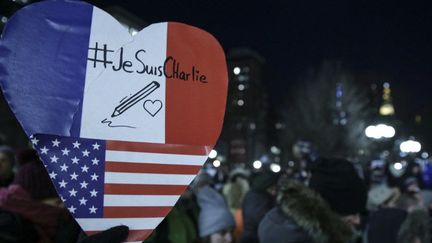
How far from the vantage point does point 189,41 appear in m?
2.12

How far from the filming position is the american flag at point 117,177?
1.86 m

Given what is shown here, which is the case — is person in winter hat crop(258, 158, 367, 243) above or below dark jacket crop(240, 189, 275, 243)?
above

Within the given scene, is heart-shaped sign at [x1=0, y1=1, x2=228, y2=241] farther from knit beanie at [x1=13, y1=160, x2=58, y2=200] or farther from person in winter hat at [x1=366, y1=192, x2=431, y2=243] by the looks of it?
person in winter hat at [x1=366, y1=192, x2=431, y2=243]

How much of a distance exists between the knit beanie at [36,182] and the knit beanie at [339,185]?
1.82 meters

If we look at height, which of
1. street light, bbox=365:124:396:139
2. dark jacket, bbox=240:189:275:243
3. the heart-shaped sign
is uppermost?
street light, bbox=365:124:396:139

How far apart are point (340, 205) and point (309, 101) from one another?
35.4 m

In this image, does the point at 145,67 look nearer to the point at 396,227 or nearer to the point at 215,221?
the point at 215,221

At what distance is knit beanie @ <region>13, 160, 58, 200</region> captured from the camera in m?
2.86

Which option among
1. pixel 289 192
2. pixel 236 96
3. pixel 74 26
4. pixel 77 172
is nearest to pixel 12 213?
pixel 77 172

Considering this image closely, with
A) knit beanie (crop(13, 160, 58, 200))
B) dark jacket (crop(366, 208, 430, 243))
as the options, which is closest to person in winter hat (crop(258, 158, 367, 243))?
knit beanie (crop(13, 160, 58, 200))

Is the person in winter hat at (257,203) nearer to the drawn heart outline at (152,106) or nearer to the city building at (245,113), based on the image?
the drawn heart outline at (152,106)

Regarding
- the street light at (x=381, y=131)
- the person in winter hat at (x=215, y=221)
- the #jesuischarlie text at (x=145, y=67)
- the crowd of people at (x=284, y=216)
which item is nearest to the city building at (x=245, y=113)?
the street light at (x=381, y=131)

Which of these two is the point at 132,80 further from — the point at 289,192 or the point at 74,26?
the point at 289,192

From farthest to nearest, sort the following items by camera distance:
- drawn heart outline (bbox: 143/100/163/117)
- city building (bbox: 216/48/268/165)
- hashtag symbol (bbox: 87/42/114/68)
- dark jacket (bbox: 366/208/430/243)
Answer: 1. city building (bbox: 216/48/268/165)
2. dark jacket (bbox: 366/208/430/243)
3. drawn heart outline (bbox: 143/100/163/117)
4. hashtag symbol (bbox: 87/42/114/68)
